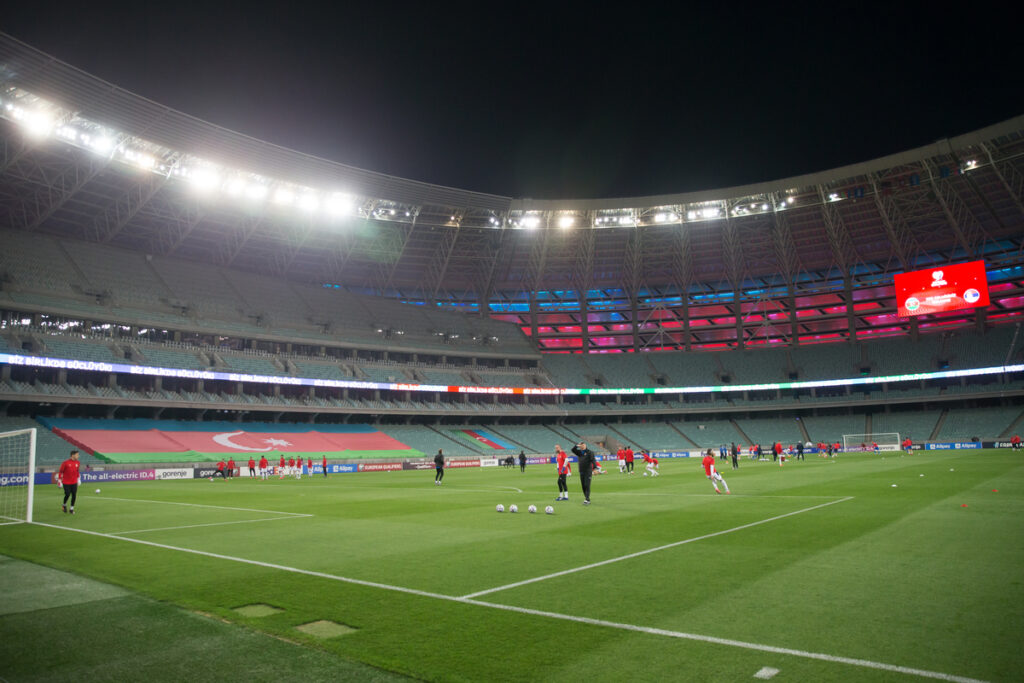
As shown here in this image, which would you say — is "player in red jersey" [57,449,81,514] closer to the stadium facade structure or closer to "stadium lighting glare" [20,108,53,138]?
the stadium facade structure

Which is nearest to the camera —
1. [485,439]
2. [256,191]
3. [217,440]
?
[217,440]

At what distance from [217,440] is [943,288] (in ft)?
217

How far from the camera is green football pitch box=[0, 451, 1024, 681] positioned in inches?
223

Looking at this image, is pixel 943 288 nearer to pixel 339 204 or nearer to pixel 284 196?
pixel 339 204

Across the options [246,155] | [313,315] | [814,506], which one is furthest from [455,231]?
[814,506]

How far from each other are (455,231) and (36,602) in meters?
63.0

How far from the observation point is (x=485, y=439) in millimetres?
69812

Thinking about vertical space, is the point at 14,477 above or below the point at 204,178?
below

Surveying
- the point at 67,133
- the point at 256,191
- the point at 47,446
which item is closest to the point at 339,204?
the point at 256,191

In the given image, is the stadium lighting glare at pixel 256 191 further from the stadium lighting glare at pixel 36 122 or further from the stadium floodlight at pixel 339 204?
the stadium lighting glare at pixel 36 122

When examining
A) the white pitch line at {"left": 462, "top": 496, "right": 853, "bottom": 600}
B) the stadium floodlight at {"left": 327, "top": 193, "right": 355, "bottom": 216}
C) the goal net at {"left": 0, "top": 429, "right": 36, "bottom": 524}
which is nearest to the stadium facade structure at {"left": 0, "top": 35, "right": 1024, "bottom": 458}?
the stadium floodlight at {"left": 327, "top": 193, "right": 355, "bottom": 216}

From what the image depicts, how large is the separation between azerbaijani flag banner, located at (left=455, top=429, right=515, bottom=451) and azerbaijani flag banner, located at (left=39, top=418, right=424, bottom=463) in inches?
381

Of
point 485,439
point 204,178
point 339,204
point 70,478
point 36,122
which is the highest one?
point 339,204

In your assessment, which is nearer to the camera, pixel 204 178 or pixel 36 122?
pixel 36 122
